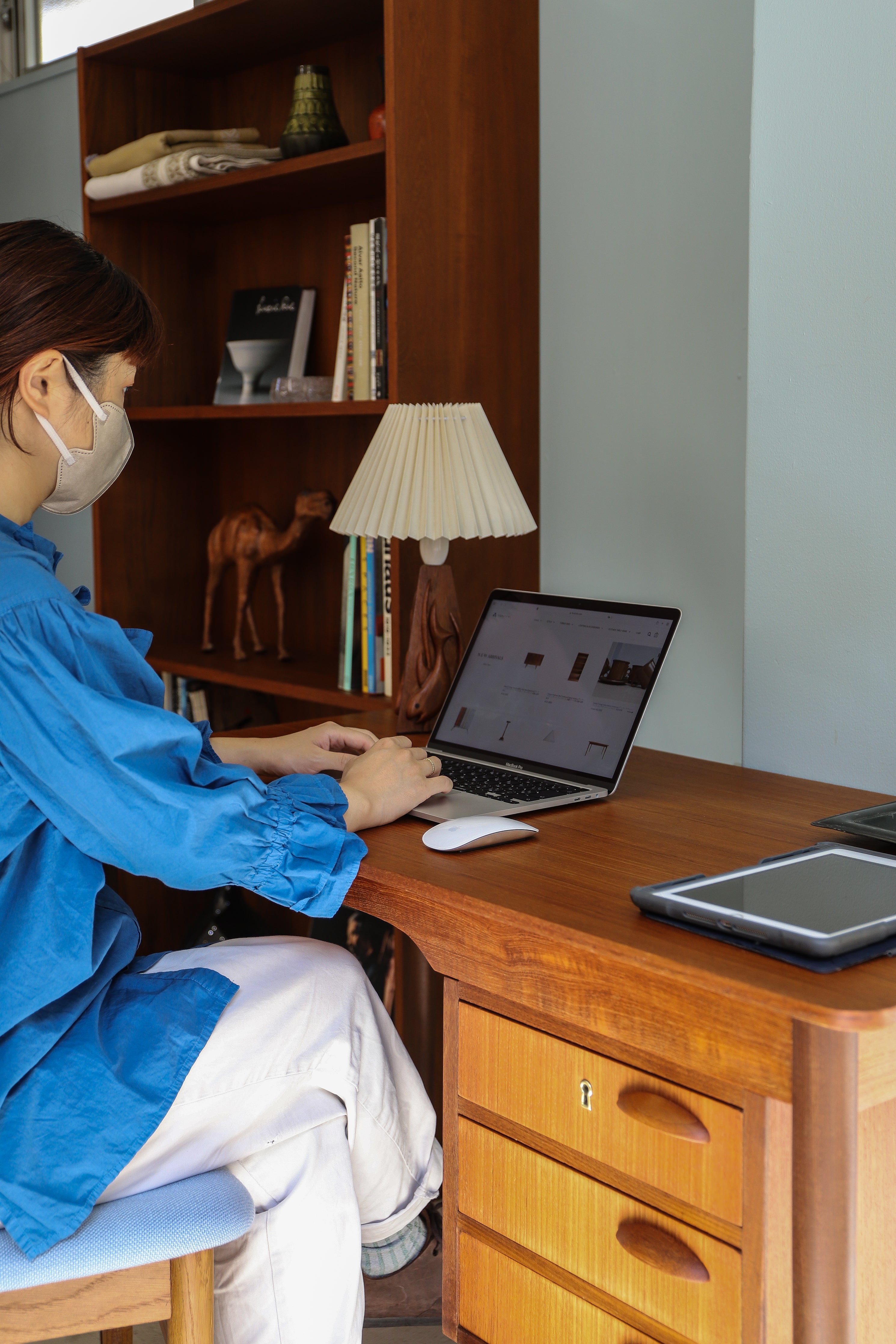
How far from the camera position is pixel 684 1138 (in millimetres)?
947

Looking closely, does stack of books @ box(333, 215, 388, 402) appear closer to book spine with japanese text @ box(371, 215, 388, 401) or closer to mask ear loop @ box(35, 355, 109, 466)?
book spine with japanese text @ box(371, 215, 388, 401)

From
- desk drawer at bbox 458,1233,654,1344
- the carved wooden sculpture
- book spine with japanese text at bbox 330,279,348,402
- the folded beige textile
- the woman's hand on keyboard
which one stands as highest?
the folded beige textile

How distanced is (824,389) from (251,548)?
1.32 meters

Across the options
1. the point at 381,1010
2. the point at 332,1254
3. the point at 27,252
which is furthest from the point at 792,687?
the point at 27,252

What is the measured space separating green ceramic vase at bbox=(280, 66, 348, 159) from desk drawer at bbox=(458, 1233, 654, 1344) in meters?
1.69

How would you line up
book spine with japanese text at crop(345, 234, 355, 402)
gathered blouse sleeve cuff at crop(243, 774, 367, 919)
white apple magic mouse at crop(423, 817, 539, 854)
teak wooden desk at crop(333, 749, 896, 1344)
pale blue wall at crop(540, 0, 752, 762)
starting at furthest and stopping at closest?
book spine with japanese text at crop(345, 234, 355, 402), pale blue wall at crop(540, 0, 752, 762), white apple magic mouse at crop(423, 817, 539, 854), gathered blouse sleeve cuff at crop(243, 774, 367, 919), teak wooden desk at crop(333, 749, 896, 1344)

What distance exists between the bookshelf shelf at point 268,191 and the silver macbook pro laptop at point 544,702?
0.82 m

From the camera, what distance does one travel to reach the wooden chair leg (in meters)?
1.02

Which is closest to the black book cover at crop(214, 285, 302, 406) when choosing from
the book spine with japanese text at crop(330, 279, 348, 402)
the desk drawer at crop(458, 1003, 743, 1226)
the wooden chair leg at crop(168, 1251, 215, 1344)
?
the book spine with japanese text at crop(330, 279, 348, 402)

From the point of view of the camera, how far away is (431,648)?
1707mm

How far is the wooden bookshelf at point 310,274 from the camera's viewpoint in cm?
188

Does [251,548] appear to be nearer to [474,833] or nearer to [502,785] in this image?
[502,785]

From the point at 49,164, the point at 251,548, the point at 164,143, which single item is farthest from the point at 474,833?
the point at 49,164

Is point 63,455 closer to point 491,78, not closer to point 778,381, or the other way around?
point 778,381
